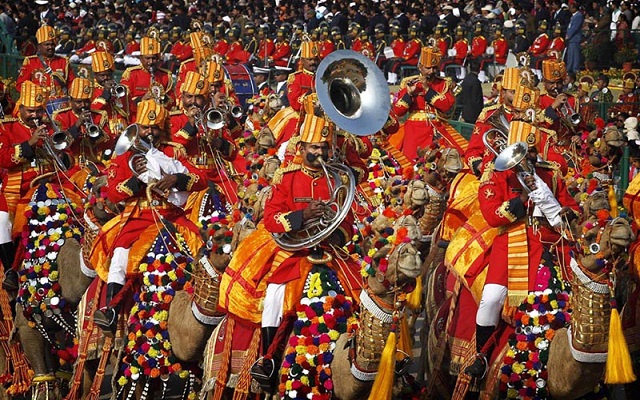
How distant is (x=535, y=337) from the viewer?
11164mm

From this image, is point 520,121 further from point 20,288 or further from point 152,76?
point 152,76

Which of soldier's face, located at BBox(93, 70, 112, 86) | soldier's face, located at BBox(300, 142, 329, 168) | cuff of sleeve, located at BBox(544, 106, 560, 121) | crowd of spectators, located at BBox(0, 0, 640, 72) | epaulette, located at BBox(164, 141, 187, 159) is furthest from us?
crowd of spectators, located at BBox(0, 0, 640, 72)

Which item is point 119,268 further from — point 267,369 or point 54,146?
point 267,369

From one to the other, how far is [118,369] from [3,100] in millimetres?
5112

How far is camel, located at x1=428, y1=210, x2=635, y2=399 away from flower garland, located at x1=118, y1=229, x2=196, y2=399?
97.6 inches

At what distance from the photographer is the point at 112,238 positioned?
13.6 metres

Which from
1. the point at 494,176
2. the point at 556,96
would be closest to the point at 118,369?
the point at 494,176

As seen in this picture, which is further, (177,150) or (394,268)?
(177,150)

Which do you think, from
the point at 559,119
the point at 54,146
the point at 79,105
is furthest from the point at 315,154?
the point at 79,105

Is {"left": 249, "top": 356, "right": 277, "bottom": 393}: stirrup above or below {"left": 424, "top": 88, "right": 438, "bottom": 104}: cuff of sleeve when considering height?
below

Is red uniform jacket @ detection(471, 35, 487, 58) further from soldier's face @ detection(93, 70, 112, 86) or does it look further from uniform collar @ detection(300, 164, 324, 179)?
uniform collar @ detection(300, 164, 324, 179)

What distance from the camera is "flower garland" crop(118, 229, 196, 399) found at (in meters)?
12.7

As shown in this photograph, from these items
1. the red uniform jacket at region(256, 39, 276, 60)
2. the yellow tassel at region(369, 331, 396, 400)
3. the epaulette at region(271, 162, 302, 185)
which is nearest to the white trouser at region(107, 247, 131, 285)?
the epaulette at region(271, 162, 302, 185)

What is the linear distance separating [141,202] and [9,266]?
1990mm
